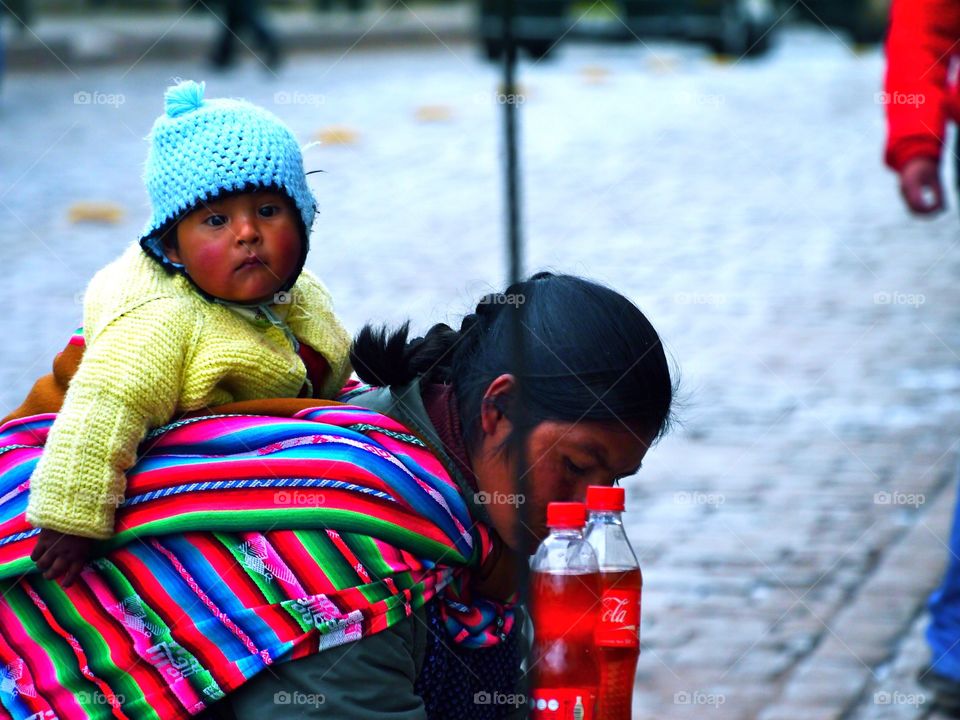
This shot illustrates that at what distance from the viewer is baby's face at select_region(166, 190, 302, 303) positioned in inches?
77.8

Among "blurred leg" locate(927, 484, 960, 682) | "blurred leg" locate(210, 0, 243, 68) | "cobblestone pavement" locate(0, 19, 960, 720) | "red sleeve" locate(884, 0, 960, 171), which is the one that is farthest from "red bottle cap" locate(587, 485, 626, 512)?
"blurred leg" locate(210, 0, 243, 68)

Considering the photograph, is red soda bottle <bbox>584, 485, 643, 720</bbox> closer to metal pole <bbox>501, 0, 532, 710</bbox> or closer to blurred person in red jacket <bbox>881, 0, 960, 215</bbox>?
metal pole <bbox>501, 0, 532, 710</bbox>

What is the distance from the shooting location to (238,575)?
1806 millimetres

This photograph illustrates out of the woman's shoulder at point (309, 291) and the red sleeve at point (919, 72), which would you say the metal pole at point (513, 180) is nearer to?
the woman's shoulder at point (309, 291)

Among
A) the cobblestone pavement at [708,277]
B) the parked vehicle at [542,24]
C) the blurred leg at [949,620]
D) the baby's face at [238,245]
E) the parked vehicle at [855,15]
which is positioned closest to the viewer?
the baby's face at [238,245]

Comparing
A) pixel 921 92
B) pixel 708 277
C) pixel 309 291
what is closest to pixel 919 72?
pixel 921 92

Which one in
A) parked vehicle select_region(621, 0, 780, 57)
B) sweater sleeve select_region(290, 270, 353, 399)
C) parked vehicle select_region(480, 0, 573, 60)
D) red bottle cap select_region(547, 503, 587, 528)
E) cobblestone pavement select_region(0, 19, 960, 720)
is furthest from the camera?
parked vehicle select_region(621, 0, 780, 57)

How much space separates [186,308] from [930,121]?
194 centimetres

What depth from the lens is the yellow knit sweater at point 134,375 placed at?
71.1 inches

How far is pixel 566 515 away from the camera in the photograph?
175 cm

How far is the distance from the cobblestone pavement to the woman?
12.0 inches

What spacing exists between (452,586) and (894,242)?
6589mm

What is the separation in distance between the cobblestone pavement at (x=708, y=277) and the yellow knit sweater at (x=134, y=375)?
469mm

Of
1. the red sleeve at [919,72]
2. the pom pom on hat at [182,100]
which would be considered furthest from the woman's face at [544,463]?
the red sleeve at [919,72]
